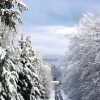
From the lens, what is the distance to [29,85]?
26.4 meters

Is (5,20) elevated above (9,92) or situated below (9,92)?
above

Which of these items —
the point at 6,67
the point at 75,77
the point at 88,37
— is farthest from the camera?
the point at 75,77

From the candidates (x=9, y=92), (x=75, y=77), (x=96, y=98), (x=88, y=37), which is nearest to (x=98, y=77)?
(x=96, y=98)

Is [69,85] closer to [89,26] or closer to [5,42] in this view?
[89,26]

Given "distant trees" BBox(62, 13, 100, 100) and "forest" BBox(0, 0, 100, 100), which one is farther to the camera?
"distant trees" BBox(62, 13, 100, 100)

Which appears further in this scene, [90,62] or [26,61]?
[90,62]

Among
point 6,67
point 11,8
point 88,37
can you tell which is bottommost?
point 6,67

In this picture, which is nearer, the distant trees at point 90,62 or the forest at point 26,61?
the forest at point 26,61

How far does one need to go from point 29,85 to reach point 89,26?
13.5 meters

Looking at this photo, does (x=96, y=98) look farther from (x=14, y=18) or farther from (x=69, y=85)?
(x=14, y=18)

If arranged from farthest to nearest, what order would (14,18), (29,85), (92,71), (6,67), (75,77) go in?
(75,77) → (92,71) → (29,85) → (6,67) → (14,18)

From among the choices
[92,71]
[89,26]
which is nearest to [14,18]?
[92,71]

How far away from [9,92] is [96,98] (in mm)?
17497

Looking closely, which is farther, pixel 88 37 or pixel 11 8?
pixel 88 37
